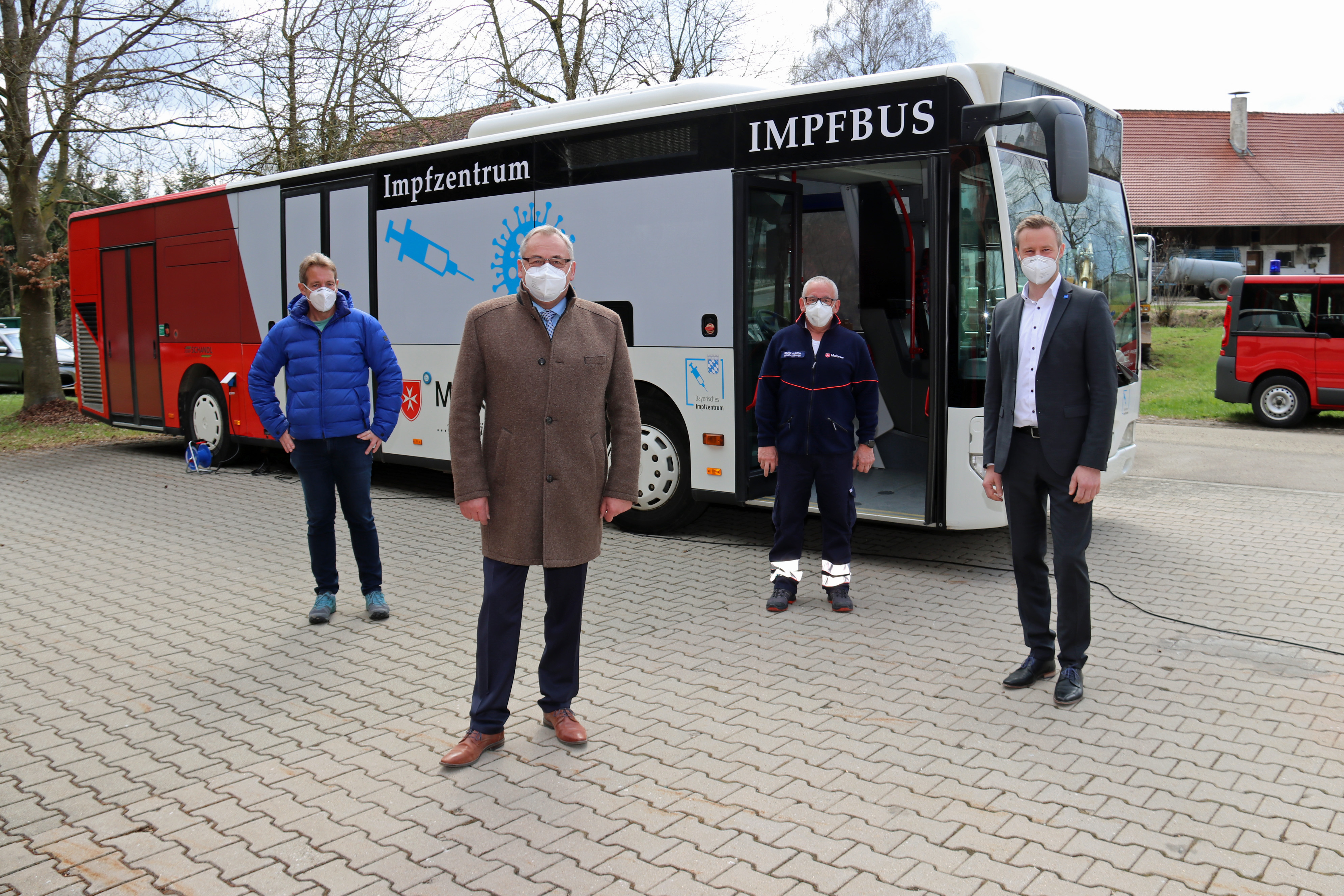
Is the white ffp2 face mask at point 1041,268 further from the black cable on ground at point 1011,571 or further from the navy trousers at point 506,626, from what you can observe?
the navy trousers at point 506,626

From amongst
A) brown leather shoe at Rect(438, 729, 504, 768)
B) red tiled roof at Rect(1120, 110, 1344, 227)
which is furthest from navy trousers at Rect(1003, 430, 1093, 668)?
red tiled roof at Rect(1120, 110, 1344, 227)

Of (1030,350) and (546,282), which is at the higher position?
(546,282)

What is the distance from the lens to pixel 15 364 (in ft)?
79.4

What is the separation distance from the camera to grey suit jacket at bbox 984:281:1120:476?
14.4 ft

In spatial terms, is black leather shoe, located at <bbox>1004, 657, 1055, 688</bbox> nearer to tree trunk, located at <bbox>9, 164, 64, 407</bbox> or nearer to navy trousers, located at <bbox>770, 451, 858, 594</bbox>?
navy trousers, located at <bbox>770, 451, 858, 594</bbox>

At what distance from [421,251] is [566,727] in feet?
20.2

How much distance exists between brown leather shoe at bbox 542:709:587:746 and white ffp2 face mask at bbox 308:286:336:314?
8.83ft

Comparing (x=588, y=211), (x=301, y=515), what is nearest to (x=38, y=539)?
(x=301, y=515)

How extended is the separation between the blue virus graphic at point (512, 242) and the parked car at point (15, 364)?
62.5 ft

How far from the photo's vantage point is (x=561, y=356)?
3951 millimetres

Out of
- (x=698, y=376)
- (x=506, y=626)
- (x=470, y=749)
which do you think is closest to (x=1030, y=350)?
(x=506, y=626)

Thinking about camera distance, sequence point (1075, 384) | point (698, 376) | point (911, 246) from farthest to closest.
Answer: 1. point (911, 246)
2. point (698, 376)
3. point (1075, 384)

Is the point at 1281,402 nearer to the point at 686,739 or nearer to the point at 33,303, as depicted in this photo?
the point at 686,739

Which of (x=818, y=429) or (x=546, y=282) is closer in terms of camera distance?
(x=546, y=282)
